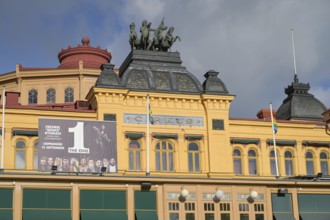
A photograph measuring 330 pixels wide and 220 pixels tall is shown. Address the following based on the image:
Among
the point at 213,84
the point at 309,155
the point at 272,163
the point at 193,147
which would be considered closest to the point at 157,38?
the point at 213,84

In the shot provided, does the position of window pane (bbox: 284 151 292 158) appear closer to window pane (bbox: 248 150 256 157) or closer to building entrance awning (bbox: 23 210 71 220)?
window pane (bbox: 248 150 256 157)

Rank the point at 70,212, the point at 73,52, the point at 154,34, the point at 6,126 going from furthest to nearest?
the point at 73,52
the point at 154,34
the point at 6,126
the point at 70,212

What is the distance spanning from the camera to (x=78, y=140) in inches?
1820

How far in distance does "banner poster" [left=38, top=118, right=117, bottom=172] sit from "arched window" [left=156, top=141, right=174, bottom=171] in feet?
14.8

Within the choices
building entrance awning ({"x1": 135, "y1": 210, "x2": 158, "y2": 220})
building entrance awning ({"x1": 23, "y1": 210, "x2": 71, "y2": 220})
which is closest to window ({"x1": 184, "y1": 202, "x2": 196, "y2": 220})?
building entrance awning ({"x1": 135, "y1": 210, "x2": 158, "y2": 220})

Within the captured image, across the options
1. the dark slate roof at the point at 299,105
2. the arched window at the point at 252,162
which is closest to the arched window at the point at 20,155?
the arched window at the point at 252,162

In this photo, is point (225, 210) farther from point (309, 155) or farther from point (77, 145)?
point (309, 155)

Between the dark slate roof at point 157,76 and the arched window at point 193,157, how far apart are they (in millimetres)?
4264

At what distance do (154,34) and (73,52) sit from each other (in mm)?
21193

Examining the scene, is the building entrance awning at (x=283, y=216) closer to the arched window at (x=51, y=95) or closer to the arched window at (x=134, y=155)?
the arched window at (x=134, y=155)

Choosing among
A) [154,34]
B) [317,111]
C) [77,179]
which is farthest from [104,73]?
[317,111]

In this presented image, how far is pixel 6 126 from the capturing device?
158ft

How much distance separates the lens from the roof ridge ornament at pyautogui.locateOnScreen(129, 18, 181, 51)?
2192 inches

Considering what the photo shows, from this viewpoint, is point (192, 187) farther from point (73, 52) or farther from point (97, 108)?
point (73, 52)
